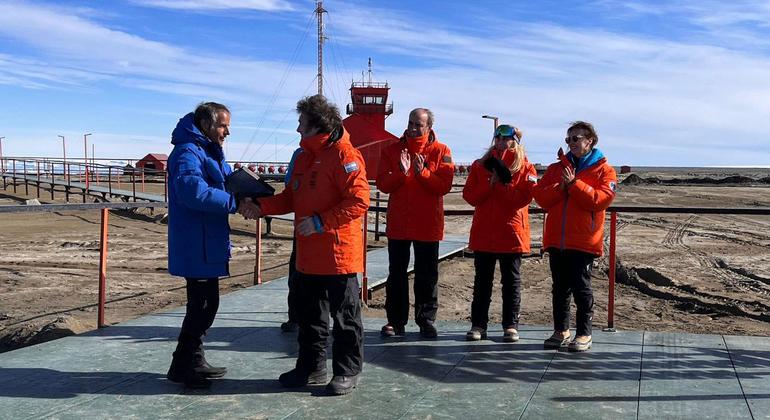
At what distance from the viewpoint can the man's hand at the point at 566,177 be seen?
4578 millimetres

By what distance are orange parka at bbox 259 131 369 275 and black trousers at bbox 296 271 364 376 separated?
0.36 feet

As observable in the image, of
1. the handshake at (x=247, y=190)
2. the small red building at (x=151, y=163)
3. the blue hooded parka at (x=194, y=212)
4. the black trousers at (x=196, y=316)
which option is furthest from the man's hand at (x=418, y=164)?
the small red building at (x=151, y=163)

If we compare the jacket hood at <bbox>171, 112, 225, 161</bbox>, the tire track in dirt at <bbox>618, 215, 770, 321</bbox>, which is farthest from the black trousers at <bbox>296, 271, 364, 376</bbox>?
the tire track in dirt at <bbox>618, 215, 770, 321</bbox>

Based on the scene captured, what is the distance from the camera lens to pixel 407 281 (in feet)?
17.2

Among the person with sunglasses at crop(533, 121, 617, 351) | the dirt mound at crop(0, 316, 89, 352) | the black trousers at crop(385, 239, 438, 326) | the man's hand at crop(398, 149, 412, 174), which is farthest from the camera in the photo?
the dirt mound at crop(0, 316, 89, 352)

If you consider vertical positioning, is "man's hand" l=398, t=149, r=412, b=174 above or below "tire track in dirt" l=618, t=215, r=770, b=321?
above

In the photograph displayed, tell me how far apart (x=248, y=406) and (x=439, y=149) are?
2.33 m

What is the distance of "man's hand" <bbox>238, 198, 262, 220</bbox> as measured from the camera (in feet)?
13.0

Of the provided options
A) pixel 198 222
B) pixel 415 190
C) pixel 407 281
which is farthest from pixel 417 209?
pixel 198 222

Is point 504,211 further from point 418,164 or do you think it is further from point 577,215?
point 418,164

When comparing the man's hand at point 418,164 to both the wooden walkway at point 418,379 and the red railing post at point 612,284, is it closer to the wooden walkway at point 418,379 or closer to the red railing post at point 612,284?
the wooden walkway at point 418,379

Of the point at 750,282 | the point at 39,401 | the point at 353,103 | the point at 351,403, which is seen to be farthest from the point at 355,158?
the point at 353,103

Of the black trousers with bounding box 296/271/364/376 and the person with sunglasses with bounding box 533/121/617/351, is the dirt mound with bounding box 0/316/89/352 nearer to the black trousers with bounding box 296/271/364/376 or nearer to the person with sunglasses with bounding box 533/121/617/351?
the black trousers with bounding box 296/271/364/376

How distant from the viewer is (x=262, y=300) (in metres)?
6.74
